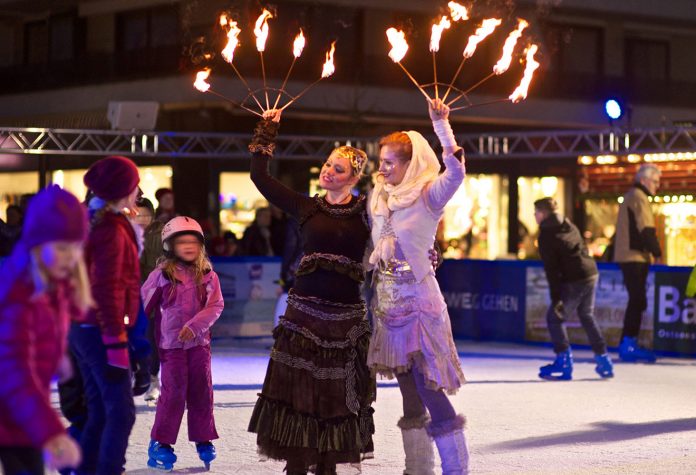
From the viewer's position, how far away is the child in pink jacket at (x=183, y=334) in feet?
26.1

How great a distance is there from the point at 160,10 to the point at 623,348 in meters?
18.9

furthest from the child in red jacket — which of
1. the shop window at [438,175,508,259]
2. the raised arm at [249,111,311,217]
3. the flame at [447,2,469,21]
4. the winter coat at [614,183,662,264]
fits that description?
the shop window at [438,175,508,259]

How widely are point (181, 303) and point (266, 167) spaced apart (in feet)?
4.72

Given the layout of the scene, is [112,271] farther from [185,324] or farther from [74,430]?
[185,324]

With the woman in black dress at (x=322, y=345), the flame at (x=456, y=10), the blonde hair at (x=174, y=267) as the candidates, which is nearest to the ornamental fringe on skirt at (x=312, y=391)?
the woman in black dress at (x=322, y=345)

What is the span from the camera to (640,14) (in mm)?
36219

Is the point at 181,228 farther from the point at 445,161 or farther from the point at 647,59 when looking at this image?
the point at 647,59

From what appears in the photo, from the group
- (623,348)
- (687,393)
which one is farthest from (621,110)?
(687,393)

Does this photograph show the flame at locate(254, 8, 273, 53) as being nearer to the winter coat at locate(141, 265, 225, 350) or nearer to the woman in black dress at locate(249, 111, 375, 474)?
the woman in black dress at locate(249, 111, 375, 474)

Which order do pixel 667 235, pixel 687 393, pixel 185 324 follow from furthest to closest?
pixel 667 235
pixel 687 393
pixel 185 324

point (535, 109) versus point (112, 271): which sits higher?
point (535, 109)

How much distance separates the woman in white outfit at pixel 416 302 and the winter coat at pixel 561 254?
6.80 m

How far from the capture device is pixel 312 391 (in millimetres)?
6934

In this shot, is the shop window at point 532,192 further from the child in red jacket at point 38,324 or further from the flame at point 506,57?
the child in red jacket at point 38,324
